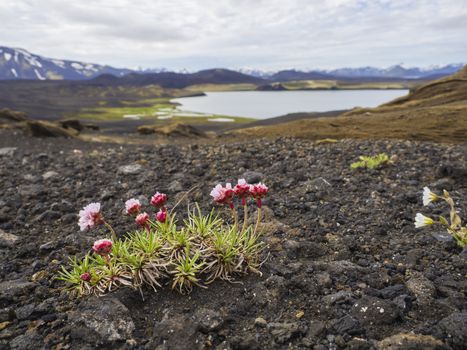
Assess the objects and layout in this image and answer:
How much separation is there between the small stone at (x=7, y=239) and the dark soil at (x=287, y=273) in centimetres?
5

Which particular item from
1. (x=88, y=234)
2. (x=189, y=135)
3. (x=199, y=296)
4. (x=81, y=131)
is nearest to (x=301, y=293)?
(x=199, y=296)

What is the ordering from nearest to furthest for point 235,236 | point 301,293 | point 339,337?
point 339,337 < point 301,293 < point 235,236

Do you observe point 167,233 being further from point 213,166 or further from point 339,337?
point 213,166

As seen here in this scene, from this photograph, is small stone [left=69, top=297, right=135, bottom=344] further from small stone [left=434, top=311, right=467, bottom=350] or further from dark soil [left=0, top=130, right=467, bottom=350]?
small stone [left=434, top=311, right=467, bottom=350]

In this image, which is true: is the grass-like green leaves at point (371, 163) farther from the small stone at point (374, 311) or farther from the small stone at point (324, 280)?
the small stone at point (374, 311)

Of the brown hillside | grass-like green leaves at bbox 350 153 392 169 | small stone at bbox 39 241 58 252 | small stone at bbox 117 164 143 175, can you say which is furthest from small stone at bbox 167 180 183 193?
the brown hillside

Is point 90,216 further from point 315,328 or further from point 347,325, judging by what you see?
point 347,325

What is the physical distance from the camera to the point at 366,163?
1083cm

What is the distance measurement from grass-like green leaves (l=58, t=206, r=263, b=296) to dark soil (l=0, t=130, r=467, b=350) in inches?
7.6

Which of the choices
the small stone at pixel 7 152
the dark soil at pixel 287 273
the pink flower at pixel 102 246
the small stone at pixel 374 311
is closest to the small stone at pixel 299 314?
the dark soil at pixel 287 273

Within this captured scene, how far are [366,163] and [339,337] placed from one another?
7394 mm

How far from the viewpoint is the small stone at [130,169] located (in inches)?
477

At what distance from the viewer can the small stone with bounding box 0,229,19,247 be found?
734 centimetres

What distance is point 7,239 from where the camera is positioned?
7.54 metres
